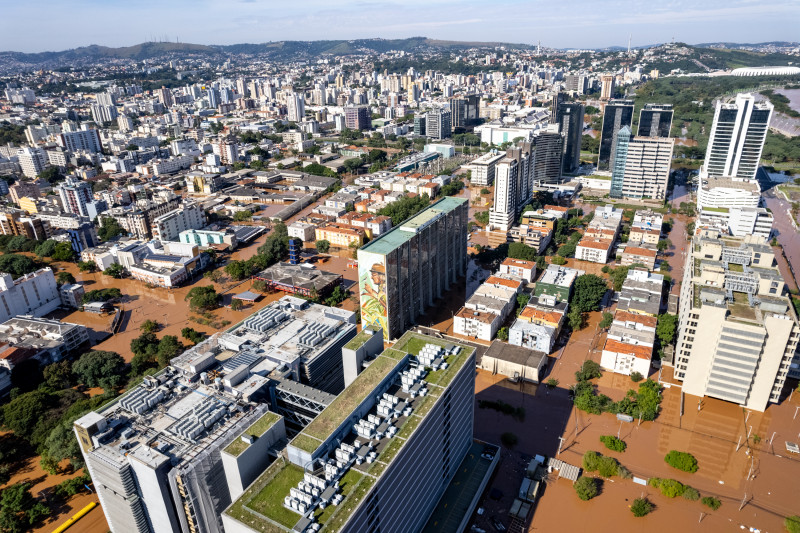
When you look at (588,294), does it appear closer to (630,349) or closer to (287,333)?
(630,349)

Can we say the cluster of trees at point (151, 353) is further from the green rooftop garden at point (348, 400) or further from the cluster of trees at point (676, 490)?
the cluster of trees at point (676, 490)

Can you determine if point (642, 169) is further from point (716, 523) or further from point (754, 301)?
point (716, 523)

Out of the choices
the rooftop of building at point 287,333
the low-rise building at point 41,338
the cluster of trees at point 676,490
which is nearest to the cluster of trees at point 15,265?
the low-rise building at point 41,338

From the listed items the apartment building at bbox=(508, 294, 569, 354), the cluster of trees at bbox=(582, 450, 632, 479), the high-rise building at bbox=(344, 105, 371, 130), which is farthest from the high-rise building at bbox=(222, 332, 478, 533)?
the high-rise building at bbox=(344, 105, 371, 130)

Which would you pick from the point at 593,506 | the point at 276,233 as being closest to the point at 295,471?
the point at 593,506

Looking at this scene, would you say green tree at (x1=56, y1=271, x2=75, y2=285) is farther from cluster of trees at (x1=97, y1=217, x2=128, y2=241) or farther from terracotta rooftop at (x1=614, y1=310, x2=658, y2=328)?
terracotta rooftop at (x1=614, y1=310, x2=658, y2=328)

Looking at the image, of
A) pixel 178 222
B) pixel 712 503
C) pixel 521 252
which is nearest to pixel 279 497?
pixel 712 503
